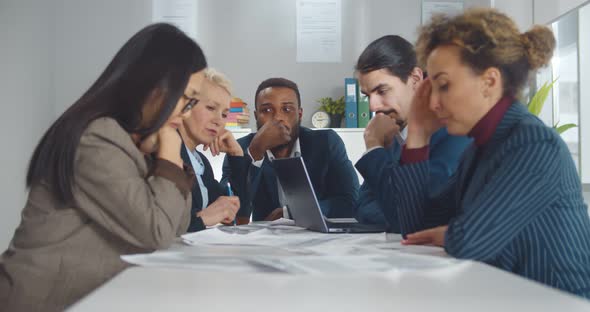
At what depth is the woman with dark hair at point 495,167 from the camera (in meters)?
1.10

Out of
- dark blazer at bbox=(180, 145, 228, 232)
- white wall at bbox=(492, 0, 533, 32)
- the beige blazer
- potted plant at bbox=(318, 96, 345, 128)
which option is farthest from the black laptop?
white wall at bbox=(492, 0, 533, 32)

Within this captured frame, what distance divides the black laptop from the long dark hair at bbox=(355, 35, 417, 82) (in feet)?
1.84

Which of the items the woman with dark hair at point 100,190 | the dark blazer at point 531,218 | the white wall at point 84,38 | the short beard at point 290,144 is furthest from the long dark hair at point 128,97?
the white wall at point 84,38

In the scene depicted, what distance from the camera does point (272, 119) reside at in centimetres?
290

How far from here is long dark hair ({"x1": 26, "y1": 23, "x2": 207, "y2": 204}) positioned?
4.16 ft

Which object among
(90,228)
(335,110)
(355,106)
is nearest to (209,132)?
(90,228)

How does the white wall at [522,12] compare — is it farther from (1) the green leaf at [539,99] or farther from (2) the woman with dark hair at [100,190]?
(2) the woman with dark hair at [100,190]

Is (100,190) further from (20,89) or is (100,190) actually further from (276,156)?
(20,89)

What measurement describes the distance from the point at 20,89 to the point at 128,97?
3.12 meters

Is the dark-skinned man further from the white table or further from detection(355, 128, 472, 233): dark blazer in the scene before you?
the white table

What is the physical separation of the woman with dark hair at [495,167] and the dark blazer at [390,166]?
18 cm

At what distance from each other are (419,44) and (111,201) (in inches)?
35.5

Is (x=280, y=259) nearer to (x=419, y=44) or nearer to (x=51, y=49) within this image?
(x=419, y=44)

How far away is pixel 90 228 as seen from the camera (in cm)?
126
